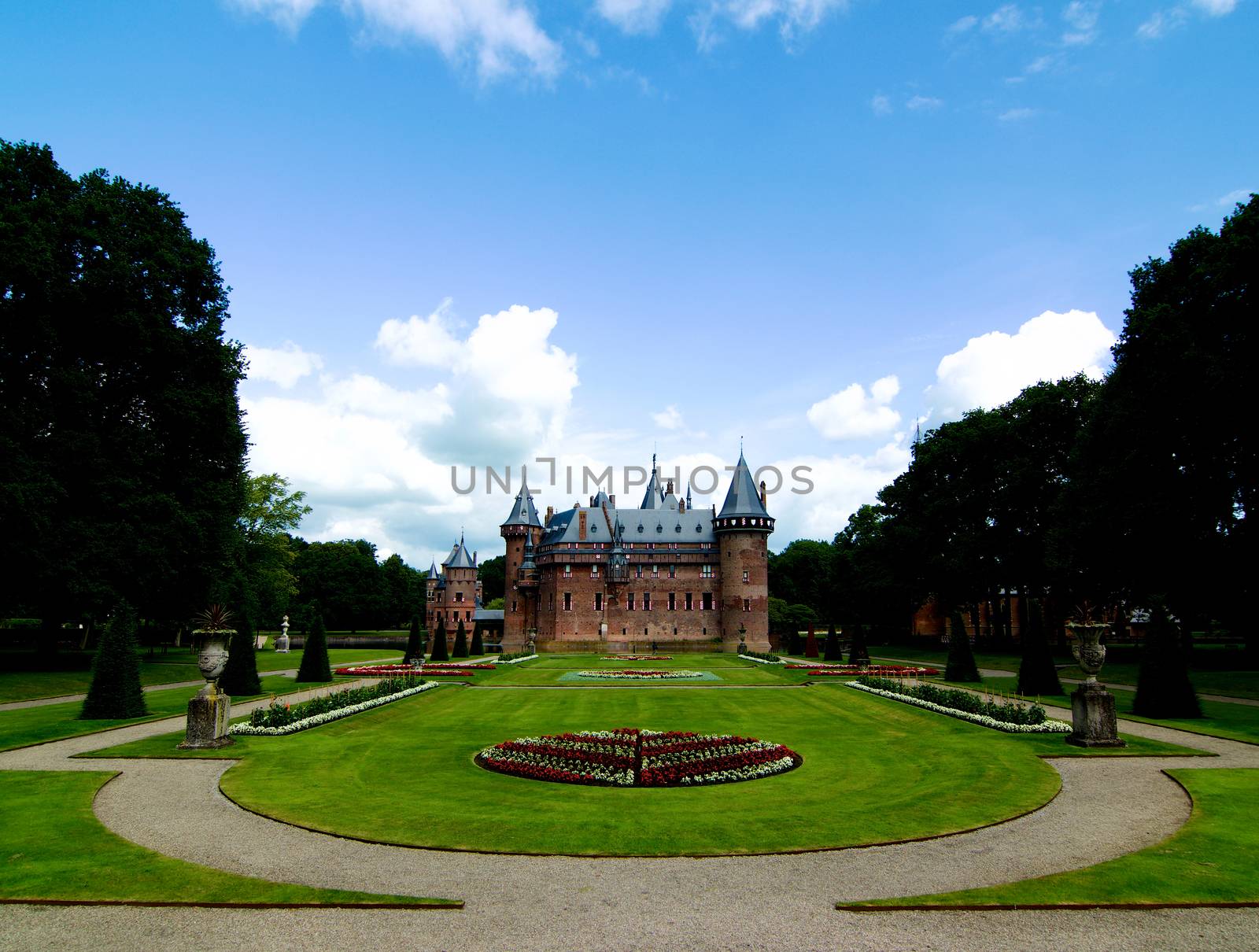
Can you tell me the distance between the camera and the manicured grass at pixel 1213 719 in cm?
1853

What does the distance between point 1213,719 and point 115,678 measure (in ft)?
97.2

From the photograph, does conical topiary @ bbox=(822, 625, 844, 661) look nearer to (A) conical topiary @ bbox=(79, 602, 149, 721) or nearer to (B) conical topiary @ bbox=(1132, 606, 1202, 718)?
(B) conical topiary @ bbox=(1132, 606, 1202, 718)

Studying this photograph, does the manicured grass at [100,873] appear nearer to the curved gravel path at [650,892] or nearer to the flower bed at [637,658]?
the curved gravel path at [650,892]

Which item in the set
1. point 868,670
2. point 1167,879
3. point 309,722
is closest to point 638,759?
point 1167,879

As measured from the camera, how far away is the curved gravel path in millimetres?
7285

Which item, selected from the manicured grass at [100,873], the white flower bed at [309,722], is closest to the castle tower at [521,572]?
the white flower bed at [309,722]

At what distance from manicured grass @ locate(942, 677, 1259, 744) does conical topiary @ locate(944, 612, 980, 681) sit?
411 cm

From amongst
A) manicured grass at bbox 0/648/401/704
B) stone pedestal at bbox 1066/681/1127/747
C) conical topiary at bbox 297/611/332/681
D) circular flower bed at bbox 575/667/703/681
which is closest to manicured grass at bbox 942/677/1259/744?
stone pedestal at bbox 1066/681/1127/747

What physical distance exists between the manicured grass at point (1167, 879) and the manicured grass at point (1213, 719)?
8888 millimetres

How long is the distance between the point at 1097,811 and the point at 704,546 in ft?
192

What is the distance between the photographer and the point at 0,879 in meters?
8.60

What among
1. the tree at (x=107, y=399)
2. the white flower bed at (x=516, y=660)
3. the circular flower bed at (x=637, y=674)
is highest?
the tree at (x=107, y=399)

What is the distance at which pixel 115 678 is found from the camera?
21.0 metres

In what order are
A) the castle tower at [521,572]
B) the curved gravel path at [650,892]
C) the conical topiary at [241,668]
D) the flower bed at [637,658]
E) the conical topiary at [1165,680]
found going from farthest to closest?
1. the castle tower at [521,572]
2. the flower bed at [637,658]
3. the conical topiary at [241,668]
4. the conical topiary at [1165,680]
5. the curved gravel path at [650,892]
